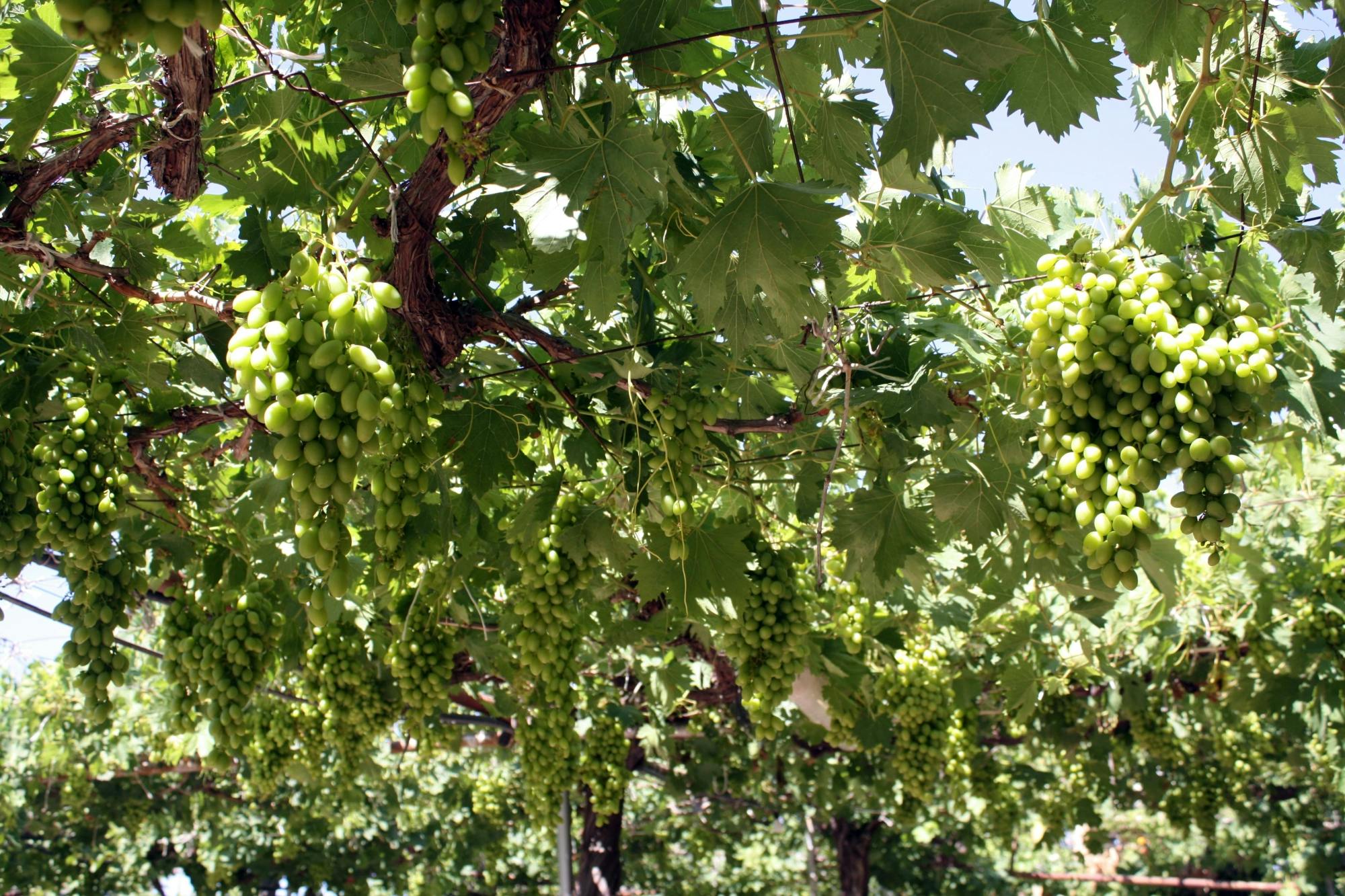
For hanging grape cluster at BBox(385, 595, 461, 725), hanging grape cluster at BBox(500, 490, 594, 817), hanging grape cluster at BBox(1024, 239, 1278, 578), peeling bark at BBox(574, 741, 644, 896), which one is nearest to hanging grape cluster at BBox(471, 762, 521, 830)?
peeling bark at BBox(574, 741, 644, 896)

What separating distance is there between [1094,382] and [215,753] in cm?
292

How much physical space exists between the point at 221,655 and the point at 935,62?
2739 mm

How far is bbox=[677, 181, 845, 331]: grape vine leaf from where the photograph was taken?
174 centimetres

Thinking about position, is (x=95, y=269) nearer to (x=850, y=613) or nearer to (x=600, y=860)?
(x=850, y=613)

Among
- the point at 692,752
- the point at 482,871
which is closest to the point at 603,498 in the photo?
the point at 692,752

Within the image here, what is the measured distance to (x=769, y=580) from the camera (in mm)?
2779

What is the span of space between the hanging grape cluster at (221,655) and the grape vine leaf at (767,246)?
2.06 metres

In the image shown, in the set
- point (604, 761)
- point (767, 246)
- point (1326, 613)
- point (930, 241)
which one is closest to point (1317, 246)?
point (930, 241)

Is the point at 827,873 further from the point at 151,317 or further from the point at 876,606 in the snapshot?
the point at 151,317

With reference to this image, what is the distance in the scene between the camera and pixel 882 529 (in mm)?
2621

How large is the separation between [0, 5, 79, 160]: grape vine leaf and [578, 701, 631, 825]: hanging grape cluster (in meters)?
3.89

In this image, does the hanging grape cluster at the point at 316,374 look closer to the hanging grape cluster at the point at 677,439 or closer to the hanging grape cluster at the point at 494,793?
the hanging grape cluster at the point at 677,439

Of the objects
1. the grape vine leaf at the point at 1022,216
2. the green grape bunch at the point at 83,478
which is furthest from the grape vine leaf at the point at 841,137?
the green grape bunch at the point at 83,478

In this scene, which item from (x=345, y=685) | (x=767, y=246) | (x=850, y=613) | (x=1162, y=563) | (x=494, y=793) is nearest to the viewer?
(x=767, y=246)
